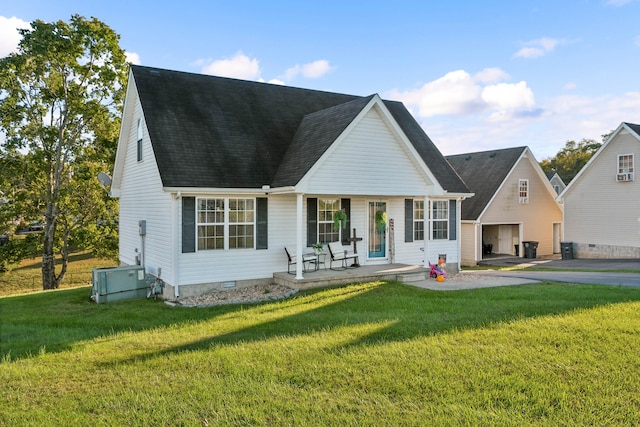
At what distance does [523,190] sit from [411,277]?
51.9 ft

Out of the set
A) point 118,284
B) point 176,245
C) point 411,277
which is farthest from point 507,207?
point 118,284

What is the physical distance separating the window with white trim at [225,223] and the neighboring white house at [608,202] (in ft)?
66.1

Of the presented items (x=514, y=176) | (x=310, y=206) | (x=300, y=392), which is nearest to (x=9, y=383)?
(x=300, y=392)

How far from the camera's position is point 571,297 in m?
10.6

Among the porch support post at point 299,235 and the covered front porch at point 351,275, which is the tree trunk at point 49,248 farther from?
the porch support post at point 299,235

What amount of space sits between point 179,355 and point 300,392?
2473 millimetres

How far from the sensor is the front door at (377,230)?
621 inches

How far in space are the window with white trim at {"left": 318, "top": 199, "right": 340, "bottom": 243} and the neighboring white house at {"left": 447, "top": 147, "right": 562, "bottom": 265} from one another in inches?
484

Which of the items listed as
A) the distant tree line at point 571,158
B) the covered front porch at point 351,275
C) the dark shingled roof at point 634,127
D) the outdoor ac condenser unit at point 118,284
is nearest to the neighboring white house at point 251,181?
the covered front porch at point 351,275

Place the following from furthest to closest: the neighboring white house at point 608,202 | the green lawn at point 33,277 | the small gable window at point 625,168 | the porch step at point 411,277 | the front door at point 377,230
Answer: the green lawn at point 33,277 < the small gable window at point 625,168 < the neighboring white house at point 608,202 < the front door at point 377,230 < the porch step at point 411,277

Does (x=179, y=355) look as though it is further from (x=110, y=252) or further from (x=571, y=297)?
(x=110, y=252)

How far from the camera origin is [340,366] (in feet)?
20.3

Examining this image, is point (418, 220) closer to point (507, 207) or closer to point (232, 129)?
point (232, 129)

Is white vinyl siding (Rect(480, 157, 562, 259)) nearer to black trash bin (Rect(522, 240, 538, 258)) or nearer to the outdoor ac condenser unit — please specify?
black trash bin (Rect(522, 240, 538, 258))
